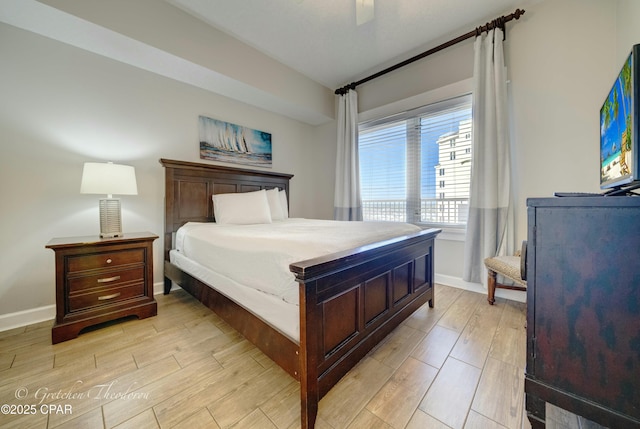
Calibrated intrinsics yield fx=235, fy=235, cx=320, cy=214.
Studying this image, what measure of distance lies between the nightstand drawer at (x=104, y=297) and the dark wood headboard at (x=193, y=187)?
0.57 metres

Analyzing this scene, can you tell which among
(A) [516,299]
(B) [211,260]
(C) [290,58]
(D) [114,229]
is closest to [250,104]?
(C) [290,58]

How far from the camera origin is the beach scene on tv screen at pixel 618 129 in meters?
0.87

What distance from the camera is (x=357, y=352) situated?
1.24m

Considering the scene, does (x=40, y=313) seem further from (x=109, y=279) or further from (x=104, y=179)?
(x=104, y=179)

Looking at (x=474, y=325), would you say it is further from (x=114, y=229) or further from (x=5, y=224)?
(x=5, y=224)

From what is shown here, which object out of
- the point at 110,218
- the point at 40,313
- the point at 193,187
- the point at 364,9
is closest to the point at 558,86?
the point at 364,9

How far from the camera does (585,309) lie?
84 cm

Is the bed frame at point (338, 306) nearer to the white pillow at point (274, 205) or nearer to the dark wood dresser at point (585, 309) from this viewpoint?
the dark wood dresser at point (585, 309)

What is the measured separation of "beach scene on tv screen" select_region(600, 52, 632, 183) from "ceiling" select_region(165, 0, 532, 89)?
1789 mm

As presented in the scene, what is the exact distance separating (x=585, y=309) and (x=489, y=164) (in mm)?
1860

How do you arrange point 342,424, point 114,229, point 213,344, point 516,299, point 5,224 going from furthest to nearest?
point 516,299, point 114,229, point 5,224, point 213,344, point 342,424

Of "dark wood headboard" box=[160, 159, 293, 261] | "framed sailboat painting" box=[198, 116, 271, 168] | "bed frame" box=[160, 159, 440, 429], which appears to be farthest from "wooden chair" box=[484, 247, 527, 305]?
"framed sailboat painting" box=[198, 116, 271, 168]

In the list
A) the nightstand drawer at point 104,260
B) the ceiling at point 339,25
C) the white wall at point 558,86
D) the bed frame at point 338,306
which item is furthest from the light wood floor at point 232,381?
the ceiling at point 339,25

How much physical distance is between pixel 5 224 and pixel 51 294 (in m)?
0.66
